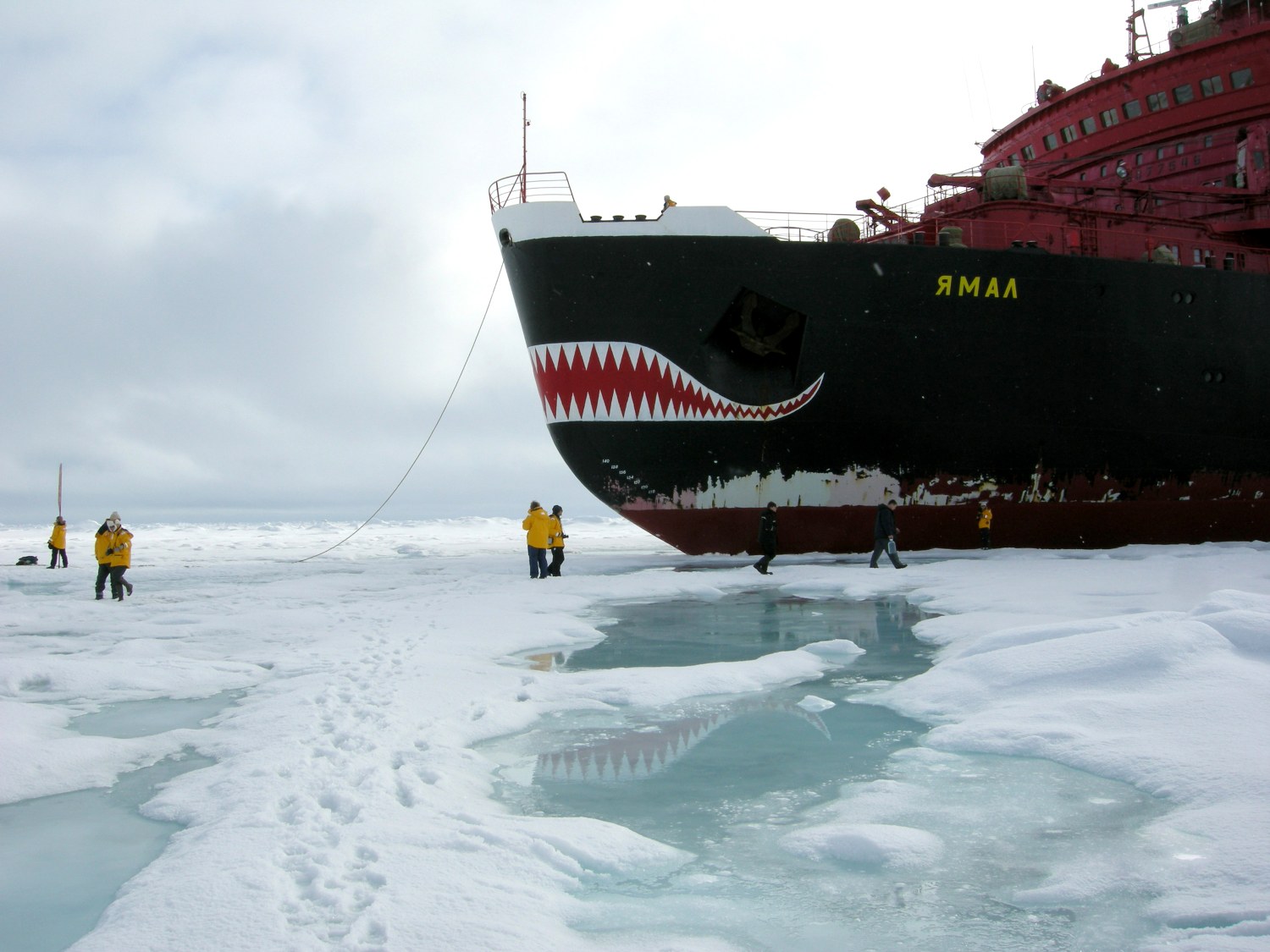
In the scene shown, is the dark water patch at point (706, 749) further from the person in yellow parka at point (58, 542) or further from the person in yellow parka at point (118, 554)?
the person in yellow parka at point (58, 542)

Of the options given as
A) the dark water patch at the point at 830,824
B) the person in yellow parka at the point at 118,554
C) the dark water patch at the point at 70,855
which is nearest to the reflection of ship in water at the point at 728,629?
the dark water patch at the point at 830,824

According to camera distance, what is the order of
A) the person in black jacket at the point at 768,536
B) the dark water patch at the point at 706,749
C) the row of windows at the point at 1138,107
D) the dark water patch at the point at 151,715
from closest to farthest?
the dark water patch at the point at 706,749, the dark water patch at the point at 151,715, the person in black jacket at the point at 768,536, the row of windows at the point at 1138,107

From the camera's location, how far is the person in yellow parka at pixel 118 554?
12.4 meters

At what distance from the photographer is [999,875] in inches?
121

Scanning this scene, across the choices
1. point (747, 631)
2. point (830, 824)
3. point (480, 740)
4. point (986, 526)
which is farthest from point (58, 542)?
point (830, 824)

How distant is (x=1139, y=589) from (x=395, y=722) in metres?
8.42

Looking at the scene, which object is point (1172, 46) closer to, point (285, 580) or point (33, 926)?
point (285, 580)

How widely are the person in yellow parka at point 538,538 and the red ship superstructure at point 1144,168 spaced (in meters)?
7.77

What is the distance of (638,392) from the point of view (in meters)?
14.1

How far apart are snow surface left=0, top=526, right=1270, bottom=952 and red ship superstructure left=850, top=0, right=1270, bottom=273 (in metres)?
7.68

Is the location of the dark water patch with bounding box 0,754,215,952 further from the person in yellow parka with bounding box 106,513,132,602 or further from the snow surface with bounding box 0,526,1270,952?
the person in yellow parka with bounding box 106,513,132,602

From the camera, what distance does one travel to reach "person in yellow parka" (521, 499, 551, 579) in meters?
13.9

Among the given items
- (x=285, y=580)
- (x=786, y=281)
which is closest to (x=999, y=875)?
(x=786, y=281)

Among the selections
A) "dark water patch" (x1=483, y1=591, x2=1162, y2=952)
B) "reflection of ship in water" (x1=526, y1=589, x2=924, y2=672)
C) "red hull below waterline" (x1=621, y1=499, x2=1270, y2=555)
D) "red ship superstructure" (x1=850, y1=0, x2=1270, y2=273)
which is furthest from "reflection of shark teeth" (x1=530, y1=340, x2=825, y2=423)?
"dark water patch" (x1=483, y1=591, x2=1162, y2=952)
